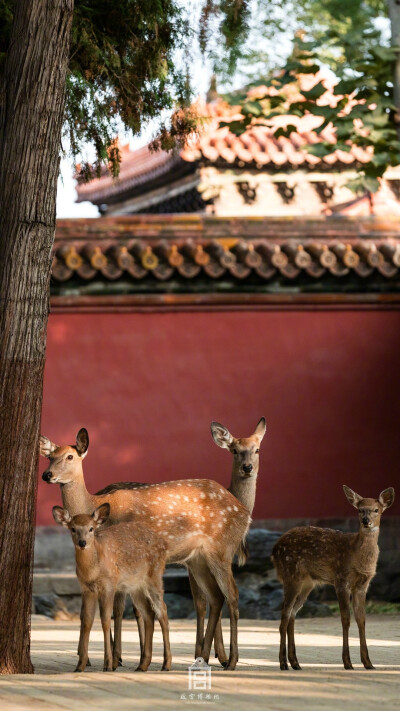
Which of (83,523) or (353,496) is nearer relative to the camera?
(83,523)

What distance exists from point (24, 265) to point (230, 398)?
7.35 metres

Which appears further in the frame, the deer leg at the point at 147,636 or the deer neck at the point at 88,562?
the deer leg at the point at 147,636

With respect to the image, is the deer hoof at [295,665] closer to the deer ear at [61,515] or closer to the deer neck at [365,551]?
the deer neck at [365,551]

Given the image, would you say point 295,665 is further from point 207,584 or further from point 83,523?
point 83,523

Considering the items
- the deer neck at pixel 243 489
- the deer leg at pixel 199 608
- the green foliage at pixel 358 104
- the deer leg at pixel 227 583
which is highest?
the green foliage at pixel 358 104

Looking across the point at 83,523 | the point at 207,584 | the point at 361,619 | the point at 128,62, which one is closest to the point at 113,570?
the point at 83,523

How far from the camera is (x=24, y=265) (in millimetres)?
7297

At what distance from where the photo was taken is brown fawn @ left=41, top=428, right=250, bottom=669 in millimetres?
7820

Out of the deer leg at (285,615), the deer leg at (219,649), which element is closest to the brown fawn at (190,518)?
the deer leg at (219,649)

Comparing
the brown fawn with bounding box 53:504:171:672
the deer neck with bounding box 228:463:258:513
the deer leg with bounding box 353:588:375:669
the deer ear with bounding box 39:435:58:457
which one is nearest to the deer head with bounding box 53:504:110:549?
the brown fawn with bounding box 53:504:171:672

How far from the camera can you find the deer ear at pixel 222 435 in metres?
8.94

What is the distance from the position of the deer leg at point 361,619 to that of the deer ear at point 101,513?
66.6 inches

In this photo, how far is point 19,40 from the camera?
24.5ft

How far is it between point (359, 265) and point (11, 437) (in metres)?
8.05
